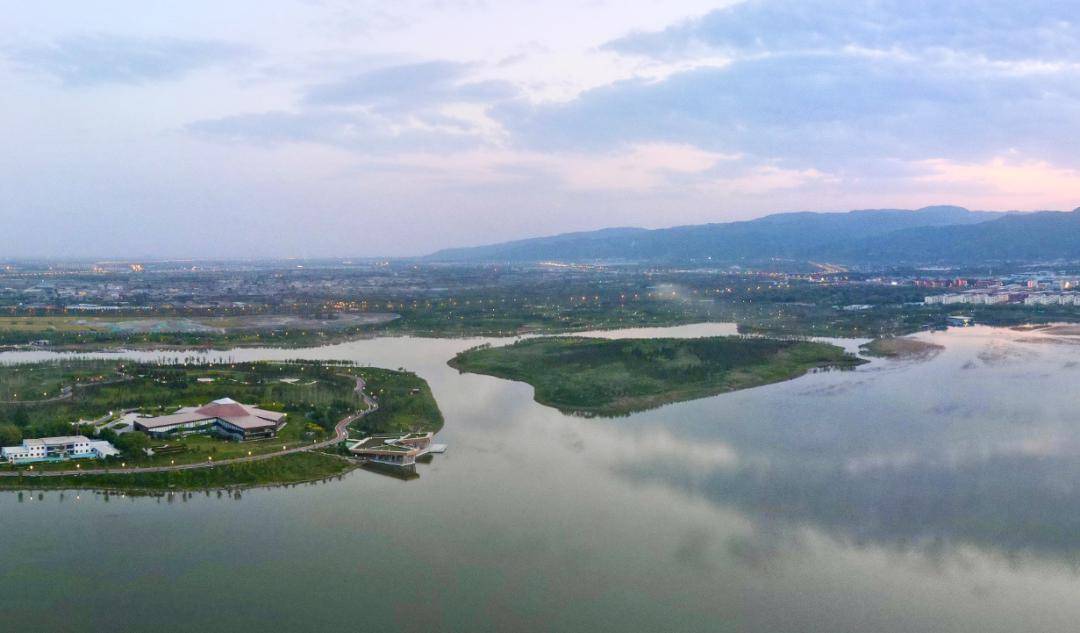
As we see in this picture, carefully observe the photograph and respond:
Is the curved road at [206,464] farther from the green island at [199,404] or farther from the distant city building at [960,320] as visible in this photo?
the distant city building at [960,320]

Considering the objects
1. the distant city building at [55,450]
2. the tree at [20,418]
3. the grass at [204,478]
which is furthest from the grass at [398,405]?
the tree at [20,418]

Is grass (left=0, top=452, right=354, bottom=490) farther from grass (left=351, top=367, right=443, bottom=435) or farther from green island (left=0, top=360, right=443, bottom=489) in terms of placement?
grass (left=351, top=367, right=443, bottom=435)

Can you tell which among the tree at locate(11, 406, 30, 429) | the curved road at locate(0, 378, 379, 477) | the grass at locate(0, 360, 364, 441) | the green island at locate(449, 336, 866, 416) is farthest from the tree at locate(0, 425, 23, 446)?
the green island at locate(449, 336, 866, 416)

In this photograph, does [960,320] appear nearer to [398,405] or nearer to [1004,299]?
[1004,299]

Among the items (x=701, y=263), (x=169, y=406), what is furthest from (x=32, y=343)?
(x=701, y=263)

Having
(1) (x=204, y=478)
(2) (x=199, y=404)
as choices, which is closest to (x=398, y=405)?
(2) (x=199, y=404)
